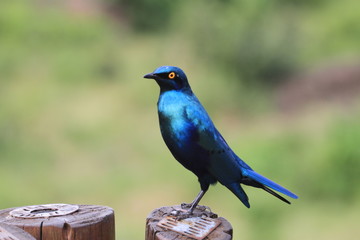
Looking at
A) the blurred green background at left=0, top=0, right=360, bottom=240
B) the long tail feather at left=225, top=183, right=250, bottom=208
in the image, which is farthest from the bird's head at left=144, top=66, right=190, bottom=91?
the blurred green background at left=0, top=0, right=360, bottom=240

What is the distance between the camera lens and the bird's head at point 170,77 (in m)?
2.61

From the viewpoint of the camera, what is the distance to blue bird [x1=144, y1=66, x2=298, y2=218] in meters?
2.61

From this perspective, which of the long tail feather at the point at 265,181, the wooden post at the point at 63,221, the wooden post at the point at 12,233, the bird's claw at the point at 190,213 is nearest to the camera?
the wooden post at the point at 12,233

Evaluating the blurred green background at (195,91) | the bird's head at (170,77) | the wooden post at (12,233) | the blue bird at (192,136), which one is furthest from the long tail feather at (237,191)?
the blurred green background at (195,91)

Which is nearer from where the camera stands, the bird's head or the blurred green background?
the bird's head

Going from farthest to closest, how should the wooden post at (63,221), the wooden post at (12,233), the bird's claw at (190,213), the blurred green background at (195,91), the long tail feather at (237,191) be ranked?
1. the blurred green background at (195,91)
2. the long tail feather at (237,191)
3. the bird's claw at (190,213)
4. the wooden post at (63,221)
5. the wooden post at (12,233)

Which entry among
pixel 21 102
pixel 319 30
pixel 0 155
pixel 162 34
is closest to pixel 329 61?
pixel 319 30

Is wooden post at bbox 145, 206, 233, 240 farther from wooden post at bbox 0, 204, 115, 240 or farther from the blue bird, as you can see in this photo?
the blue bird

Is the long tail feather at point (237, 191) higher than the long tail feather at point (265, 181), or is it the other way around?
the long tail feather at point (265, 181)

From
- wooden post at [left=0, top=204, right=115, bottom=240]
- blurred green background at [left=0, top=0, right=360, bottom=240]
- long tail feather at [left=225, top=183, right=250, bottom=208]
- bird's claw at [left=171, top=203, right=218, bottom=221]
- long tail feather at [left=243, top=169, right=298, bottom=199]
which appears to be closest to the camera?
wooden post at [left=0, top=204, right=115, bottom=240]

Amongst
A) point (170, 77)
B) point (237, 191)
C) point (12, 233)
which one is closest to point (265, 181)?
point (237, 191)

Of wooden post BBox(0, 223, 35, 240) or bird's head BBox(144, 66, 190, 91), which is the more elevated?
bird's head BBox(144, 66, 190, 91)

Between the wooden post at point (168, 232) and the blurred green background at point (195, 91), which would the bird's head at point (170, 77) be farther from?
the blurred green background at point (195, 91)

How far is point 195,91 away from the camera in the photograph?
11.8 m
